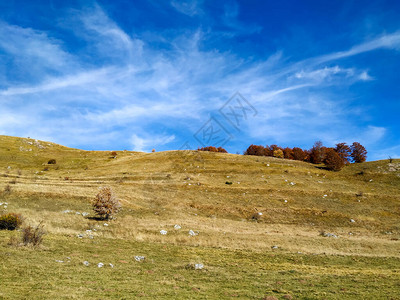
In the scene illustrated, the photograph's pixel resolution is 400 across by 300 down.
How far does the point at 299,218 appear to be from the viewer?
47.2 meters

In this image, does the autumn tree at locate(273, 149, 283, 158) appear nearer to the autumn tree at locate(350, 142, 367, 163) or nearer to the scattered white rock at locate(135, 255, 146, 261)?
the autumn tree at locate(350, 142, 367, 163)

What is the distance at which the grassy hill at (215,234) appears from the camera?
45.7ft

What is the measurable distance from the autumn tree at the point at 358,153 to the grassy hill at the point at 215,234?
834 centimetres

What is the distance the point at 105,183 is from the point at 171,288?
175ft

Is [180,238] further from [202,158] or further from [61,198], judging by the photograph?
[202,158]

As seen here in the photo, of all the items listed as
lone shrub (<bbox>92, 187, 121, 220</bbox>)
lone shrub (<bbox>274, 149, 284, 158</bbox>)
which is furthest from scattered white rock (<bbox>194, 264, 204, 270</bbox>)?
lone shrub (<bbox>274, 149, 284, 158</bbox>)

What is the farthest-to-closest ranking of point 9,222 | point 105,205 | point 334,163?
1. point 334,163
2. point 105,205
3. point 9,222

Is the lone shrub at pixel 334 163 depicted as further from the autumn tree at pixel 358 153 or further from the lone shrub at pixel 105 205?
the lone shrub at pixel 105 205

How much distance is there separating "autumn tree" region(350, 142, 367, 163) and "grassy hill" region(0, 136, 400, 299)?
8336 mm

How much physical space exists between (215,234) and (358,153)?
81.5m

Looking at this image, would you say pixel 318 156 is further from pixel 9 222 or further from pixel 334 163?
pixel 9 222

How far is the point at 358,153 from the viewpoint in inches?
3600

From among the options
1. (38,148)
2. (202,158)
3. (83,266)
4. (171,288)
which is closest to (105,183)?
(202,158)

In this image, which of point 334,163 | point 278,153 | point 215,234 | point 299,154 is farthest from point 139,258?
point 299,154
